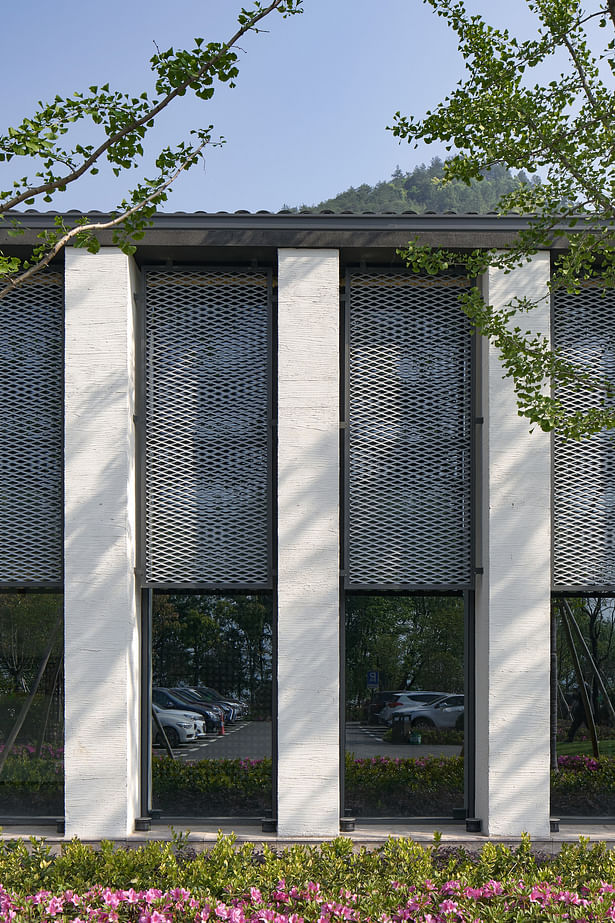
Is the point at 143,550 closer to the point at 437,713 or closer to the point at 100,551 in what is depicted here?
the point at 100,551

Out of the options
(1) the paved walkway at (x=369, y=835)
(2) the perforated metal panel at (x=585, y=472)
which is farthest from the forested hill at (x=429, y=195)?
(1) the paved walkway at (x=369, y=835)

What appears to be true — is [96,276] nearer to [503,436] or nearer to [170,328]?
[170,328]

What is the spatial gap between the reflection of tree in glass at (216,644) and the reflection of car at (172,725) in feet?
1.04

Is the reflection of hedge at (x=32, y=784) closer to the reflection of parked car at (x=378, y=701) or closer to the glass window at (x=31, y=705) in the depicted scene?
the glass window at (x=31, y=705)

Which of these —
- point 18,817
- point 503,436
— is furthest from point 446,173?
point 18,817

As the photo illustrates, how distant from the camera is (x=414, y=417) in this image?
8.88m

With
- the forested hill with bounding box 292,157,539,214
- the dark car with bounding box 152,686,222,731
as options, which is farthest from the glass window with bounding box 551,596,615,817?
the forested hill with bounding box 292,157,539,214

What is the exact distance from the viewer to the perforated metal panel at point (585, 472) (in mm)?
8742

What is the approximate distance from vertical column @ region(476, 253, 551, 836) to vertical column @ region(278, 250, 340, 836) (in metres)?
1.53

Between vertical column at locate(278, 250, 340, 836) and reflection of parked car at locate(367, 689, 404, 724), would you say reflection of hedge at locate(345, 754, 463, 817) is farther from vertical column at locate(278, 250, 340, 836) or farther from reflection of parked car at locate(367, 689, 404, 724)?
vertical column at locate(278, 250, 340, 836)

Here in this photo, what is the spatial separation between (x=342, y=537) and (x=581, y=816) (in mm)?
3836

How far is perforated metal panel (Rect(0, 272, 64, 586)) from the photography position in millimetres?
8703

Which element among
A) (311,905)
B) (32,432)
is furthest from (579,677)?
(32,432)

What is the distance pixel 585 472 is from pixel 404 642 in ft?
8.63
